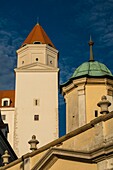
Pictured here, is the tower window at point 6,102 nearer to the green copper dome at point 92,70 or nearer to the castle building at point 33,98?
the castle building at point 33,98

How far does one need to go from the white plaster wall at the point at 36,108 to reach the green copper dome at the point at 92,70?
33.8m

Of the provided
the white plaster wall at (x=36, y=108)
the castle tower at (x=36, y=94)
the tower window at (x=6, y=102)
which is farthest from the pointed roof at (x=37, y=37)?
the tower window at (x=6, y=102)

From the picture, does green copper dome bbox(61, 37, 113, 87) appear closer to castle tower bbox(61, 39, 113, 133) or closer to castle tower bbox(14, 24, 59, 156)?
castle tower bbox(61, 39, 113, 133)

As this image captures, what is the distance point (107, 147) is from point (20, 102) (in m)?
42.3

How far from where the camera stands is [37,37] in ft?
199

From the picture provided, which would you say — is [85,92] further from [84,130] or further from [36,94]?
[36,94]

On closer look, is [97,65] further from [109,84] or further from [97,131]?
[97,131]

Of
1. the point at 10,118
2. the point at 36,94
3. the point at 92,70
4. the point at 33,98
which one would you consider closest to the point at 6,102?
the point at 10,118

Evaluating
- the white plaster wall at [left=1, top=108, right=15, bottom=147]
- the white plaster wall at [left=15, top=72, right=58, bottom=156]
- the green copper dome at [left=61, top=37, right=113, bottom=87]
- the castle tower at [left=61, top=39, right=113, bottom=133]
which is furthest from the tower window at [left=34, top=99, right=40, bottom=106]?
the castle tower at [left=61, top=39, right=113, bottom=133]

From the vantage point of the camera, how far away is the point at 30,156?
16.2 metres

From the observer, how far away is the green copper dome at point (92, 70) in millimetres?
16781

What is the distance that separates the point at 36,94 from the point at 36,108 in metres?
1.97

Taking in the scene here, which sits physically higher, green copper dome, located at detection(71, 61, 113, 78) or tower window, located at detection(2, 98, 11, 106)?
tower window, located at detection(2, 98, 11, 106)

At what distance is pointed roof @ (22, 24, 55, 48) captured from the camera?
195ft
